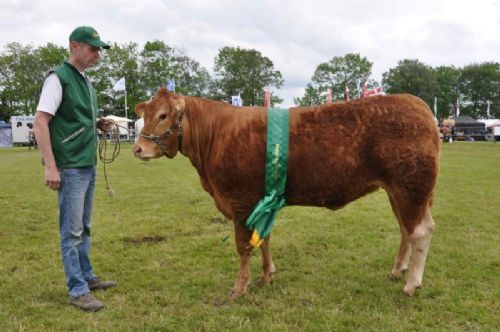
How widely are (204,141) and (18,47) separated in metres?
75.9

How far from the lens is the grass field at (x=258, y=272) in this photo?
13.2ft

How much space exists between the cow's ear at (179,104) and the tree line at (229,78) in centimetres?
6010

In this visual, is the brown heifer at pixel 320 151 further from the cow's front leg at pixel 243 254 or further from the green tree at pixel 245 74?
the green tree at pixel 245 74

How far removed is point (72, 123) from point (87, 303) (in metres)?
1.81

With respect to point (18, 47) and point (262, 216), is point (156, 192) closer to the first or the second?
point (262, 216)

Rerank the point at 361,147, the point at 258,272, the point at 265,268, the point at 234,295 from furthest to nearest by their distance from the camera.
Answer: the point at 258,272, the point at 265,268, the point at 234,295, the point at 361,147

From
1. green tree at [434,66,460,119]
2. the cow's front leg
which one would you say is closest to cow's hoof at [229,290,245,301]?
the cow's front leg

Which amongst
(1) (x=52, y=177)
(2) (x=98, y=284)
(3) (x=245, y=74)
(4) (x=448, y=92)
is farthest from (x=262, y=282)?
(4) (x=448, y=92)

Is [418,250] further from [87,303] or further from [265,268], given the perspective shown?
[87,303]

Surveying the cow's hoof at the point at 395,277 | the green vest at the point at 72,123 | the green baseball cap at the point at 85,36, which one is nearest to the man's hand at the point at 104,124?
the green vest at the point at 72,123

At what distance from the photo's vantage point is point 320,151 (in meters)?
4.36

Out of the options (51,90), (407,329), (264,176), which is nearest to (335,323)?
(407,329)

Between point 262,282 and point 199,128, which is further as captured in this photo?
point 262,282

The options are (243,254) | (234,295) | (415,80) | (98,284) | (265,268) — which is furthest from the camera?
(415,80)
